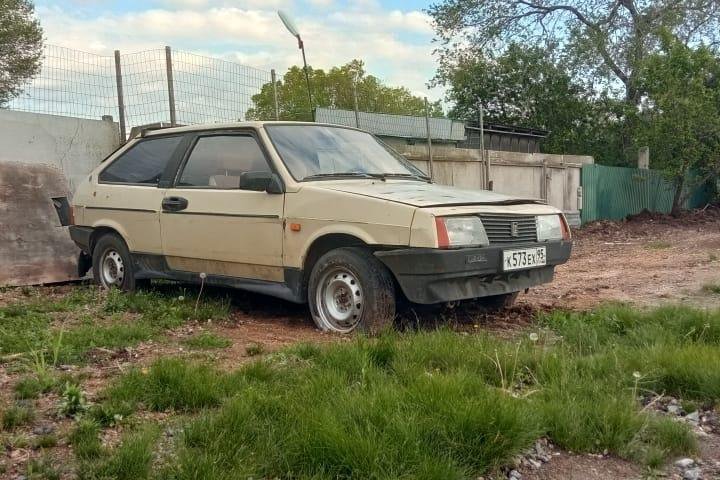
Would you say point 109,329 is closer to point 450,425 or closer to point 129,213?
point 129,213

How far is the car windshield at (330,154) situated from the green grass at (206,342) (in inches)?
55.1

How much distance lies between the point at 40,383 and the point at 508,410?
2.31 meters

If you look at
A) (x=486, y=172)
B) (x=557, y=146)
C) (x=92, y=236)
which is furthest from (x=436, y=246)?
(x=557, y=146)

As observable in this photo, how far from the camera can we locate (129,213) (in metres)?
6.38

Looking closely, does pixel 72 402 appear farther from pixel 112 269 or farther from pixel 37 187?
pixel 37 187

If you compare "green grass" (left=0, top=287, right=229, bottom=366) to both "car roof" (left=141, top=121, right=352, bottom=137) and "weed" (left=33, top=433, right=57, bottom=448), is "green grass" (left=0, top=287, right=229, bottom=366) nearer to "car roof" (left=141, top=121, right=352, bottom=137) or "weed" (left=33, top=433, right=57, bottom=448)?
"weed" (left=33, top=433, right=57, bottom=448)

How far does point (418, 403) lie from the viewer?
2.99 metres

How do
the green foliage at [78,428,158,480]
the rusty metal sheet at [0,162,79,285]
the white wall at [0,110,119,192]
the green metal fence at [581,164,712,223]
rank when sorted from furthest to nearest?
the green metal fence at [581,164,712,223] → the white wall at [0,110,119,192] → the rusty metal sheet at [0,162,79,285] → the green foliage at [78,428,158,480]

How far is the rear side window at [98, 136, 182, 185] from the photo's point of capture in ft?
20.7

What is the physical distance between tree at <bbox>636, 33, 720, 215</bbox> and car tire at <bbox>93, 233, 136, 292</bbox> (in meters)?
15.3

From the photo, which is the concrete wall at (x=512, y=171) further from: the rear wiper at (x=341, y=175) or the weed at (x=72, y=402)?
the weed at (x=72, y=402)

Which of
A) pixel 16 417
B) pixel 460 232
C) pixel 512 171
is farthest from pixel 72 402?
pixel 512 171

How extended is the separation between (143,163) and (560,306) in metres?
4.01

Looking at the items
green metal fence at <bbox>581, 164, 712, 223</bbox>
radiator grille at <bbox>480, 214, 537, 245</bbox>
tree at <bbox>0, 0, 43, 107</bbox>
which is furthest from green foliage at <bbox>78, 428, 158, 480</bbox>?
tree at <bbox>0, 0, 43, 107</bbox>
